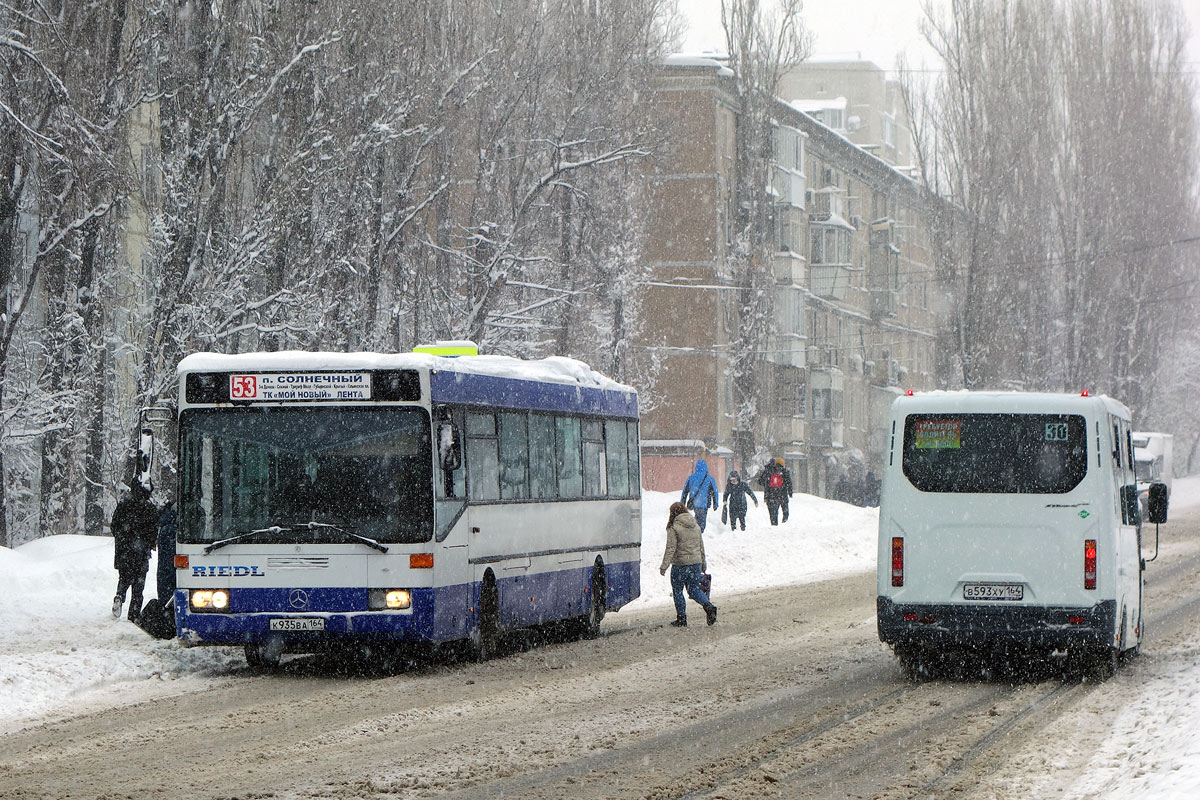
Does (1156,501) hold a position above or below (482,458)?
below

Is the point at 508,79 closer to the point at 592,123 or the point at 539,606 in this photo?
the point at 592,123

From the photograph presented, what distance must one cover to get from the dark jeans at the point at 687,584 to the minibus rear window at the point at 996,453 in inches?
242

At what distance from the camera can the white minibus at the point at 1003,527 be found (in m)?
14.3

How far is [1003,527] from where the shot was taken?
570 inches

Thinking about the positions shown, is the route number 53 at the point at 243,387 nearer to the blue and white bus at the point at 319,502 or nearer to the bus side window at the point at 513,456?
the blue and white bus at the point at 319,502

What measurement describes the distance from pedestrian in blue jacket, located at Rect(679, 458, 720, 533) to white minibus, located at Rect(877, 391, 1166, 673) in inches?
745

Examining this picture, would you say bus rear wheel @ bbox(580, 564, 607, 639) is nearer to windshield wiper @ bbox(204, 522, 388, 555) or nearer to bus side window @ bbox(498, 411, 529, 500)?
bus side window @ bbox(498, 411, 529, 500)

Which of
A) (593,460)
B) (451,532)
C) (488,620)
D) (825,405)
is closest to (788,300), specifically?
(825,405)

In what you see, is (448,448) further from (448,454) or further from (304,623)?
(304,623)

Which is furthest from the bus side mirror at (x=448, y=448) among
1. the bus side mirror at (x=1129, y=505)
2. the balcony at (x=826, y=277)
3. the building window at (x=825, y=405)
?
the balcony at (x=826, y=277)

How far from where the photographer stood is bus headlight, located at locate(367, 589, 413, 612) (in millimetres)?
14992

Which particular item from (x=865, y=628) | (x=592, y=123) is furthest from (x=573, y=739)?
(x=592, y=123)

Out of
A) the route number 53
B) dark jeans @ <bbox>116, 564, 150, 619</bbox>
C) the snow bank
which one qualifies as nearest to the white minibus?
the snow bank

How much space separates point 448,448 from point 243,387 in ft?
5.80
